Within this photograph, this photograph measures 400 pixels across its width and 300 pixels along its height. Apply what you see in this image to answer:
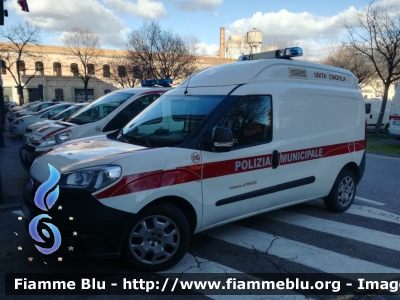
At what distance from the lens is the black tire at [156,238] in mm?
3320

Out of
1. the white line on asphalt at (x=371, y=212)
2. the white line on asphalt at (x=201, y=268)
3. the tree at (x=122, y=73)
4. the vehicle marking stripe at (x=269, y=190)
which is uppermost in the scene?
the tree at (x=122, y=73)

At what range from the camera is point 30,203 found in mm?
3402

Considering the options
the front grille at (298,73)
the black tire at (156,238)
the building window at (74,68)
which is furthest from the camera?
the building window at (74,68)

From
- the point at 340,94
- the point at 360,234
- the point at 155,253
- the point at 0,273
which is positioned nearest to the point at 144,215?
the point at 155,253

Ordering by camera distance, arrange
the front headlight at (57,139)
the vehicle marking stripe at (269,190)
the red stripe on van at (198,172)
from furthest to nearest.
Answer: the front headlight at (57,139)
the vehicle marking stripe at (269,190)
the red stripe on van at (198,172)

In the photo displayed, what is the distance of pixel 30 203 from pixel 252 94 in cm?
276

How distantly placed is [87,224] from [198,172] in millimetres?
1228

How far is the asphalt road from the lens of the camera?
11.7ft

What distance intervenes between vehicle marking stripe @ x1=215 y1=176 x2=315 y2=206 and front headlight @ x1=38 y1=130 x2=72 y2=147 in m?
3.99

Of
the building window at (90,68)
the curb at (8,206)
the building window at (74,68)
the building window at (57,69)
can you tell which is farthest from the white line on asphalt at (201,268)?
the building window at (57,69)

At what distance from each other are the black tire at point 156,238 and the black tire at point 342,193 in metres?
2.87

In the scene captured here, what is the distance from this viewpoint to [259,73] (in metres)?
4.38

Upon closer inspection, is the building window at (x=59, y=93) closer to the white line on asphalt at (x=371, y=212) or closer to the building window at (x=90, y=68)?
the building window at (x=90, y=68)

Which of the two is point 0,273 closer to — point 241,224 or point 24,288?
point 24,288
